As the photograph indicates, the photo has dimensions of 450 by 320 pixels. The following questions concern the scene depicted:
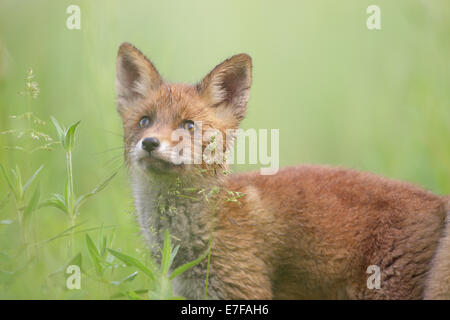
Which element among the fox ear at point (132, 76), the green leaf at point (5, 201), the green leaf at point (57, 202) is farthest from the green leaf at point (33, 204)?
the fox ear at point (132, 76)

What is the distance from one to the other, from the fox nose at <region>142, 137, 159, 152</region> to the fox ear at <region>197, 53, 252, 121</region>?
0.78 metres

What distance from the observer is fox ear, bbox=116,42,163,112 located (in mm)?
4117

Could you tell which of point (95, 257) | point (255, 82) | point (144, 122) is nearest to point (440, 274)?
point (95, 257)

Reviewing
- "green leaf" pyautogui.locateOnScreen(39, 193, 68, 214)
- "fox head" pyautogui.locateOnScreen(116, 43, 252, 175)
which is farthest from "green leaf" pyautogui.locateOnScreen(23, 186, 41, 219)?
"fox head" pyautogui.locateOnScreen(116, 43, 252, 175)

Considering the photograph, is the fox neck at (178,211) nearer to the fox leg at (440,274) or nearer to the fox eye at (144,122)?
the fox eye at (144,122)

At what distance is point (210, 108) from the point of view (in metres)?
4.11

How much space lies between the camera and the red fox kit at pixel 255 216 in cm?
368

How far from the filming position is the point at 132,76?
4320 mm

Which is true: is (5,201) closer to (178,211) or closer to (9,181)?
(9,181)

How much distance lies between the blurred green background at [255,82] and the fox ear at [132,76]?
40 cm

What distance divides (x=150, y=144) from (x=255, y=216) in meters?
1.01

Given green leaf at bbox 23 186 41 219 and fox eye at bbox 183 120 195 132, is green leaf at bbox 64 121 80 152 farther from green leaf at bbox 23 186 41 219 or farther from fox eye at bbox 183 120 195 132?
fox eye at bbox 183 120 195 132

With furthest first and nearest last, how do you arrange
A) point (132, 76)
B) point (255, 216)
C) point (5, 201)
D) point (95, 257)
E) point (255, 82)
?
point (255, 82) → point (132, 76) → point (255, 216) → point (5, 201) → point (95, 257)

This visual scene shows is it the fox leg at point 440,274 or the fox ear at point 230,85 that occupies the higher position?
the fox ear at point 230,85
